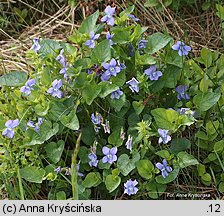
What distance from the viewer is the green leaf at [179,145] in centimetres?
208

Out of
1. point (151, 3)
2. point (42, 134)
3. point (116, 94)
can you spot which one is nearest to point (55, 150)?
point (42, 134)

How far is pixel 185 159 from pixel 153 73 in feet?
1.05

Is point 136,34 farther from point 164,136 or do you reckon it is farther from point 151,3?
point 151,3

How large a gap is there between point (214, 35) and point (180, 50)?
735 mm

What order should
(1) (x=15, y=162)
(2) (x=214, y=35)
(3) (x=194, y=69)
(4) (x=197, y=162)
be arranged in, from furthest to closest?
1. (2) (x=214, y=35)
2. (3) (x=194, y=69)
3. (1) (x=15, y=162)
4. (4) (x=197, y=162)

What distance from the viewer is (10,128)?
2.06 metres

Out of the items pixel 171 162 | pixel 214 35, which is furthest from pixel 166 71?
pixel 214 35

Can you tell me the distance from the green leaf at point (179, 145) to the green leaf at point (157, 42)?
1.05ft

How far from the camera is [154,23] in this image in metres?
2.85

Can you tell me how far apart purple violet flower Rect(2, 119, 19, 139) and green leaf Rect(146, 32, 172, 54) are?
1.70 feet

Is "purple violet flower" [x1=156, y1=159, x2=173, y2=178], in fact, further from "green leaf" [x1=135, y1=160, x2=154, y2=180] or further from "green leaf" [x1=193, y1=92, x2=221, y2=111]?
"green leaf" [x1=193, y1=92, x2=221, y2=111]

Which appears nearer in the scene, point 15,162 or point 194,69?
point 15,162

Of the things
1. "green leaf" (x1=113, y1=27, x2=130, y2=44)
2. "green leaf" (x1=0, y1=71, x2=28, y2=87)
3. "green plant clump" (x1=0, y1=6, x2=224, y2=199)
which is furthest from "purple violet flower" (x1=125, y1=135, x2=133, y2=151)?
"green leaf" (x1=0, y1=71, x2=28, y2=87)
